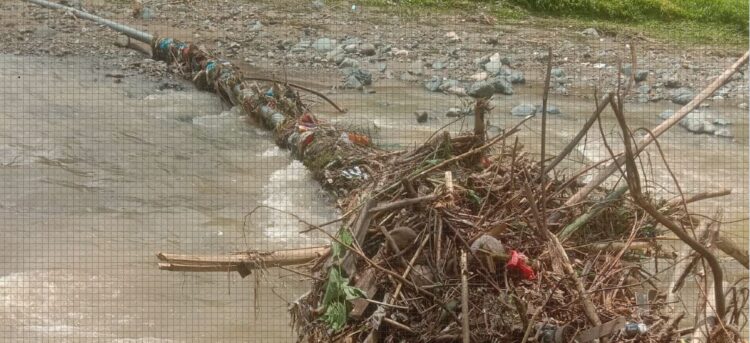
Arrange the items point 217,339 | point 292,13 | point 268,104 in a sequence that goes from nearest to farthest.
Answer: point 217,339 < point 268,104 < point 292,13

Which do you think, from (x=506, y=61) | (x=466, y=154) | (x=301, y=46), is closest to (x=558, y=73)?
→ (x=506, y=61)

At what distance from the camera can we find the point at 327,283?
10.3 feet

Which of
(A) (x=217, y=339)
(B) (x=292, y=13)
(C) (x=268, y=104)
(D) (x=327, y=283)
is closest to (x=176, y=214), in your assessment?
(A) (x=217, y=339)

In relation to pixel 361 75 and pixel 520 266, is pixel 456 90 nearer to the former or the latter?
pixel 361 75

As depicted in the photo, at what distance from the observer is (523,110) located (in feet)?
25.7

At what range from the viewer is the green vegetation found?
1129 centimetres

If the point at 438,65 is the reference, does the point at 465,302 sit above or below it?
above

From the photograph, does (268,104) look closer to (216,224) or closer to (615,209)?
(216,224)

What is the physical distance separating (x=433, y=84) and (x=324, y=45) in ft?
4.81

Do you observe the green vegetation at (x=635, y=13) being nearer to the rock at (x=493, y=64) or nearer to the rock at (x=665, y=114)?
the rock at (x=493, y=64)

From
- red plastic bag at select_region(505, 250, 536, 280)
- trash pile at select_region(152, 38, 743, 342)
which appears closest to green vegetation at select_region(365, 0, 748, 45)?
trash pile at select_region(152, 38, 743, 342)

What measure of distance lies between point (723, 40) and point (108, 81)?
7096 millimetres

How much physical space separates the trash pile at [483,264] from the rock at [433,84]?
4.90 m

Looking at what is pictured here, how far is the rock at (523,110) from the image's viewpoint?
25.6 ft
